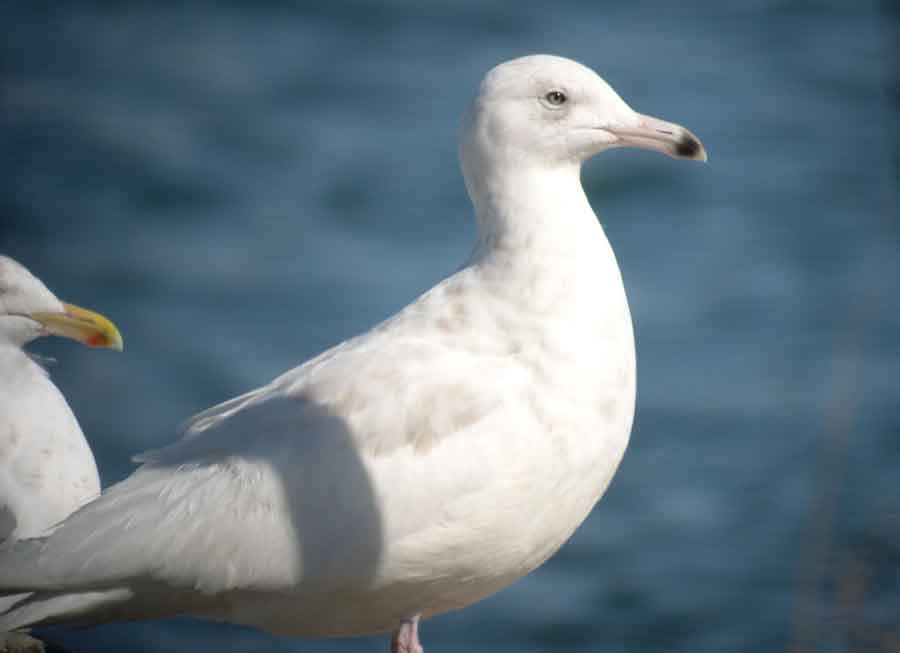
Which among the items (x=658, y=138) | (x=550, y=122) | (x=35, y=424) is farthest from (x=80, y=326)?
(x=658, y=138)

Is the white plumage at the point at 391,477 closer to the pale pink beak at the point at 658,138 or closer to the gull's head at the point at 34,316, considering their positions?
the pale pink beak at the point at 658,138

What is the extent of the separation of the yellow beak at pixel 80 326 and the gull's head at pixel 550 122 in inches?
69.9

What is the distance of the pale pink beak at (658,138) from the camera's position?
6586 millimetres

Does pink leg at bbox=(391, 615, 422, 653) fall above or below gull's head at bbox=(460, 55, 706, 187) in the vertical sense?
below

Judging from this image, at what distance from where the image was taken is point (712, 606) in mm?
15383

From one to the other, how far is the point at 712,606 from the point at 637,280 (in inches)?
236

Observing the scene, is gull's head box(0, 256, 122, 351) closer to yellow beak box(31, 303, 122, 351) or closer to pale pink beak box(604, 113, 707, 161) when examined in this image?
yellow beak box(31, 303, 122, 351)

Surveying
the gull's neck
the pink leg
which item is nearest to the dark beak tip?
the gull's neck

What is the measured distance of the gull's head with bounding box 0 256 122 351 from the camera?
7180 mm

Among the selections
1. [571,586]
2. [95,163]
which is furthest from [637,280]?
[95,163]

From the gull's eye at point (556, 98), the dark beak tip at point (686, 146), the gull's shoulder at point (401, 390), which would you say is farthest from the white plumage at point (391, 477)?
the dark beak tip at point (686, 146)

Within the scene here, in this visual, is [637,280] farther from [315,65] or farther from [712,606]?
[315,65]

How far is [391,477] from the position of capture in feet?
20.2

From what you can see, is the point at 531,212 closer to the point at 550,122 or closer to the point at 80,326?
the point at 550,122
